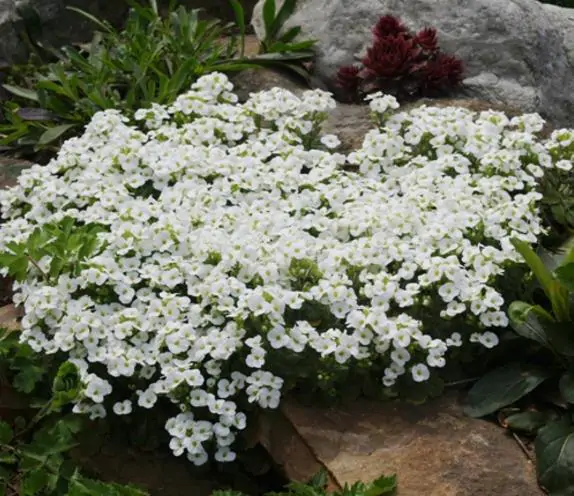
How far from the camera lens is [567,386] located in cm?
399

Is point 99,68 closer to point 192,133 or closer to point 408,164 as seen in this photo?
point 192,133

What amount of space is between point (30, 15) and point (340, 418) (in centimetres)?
436

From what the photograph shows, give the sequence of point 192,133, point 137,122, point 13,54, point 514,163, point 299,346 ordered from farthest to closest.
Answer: point 13,54 < point 137,122 < point 192,133 < point 514,163 < point 299,346

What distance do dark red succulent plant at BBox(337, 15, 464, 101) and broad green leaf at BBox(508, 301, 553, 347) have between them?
228 cm

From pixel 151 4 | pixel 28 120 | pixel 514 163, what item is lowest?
pixel 28 120

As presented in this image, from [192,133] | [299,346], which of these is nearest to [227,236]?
[299,346]

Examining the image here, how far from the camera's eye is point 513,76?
6.29m

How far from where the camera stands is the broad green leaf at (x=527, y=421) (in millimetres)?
4047

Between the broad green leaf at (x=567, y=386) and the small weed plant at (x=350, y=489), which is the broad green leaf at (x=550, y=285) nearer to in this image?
the broad green leaf at (x=567, y=386)

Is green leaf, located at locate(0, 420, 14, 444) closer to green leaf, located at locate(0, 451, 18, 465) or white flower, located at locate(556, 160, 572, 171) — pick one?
green leaf, located at locate(0, 451, 18, 465)

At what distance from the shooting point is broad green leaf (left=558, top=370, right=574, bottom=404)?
3.96 m

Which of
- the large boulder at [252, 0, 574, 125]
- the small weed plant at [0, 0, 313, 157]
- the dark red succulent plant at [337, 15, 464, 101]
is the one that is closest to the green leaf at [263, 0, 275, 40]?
the small weed plant at [0, 0, 313, 157]

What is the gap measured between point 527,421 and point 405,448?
0.50 m

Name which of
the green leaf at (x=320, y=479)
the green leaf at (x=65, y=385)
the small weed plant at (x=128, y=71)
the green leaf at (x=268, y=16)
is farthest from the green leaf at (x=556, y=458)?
the green leaf at (x=268, y=16)
